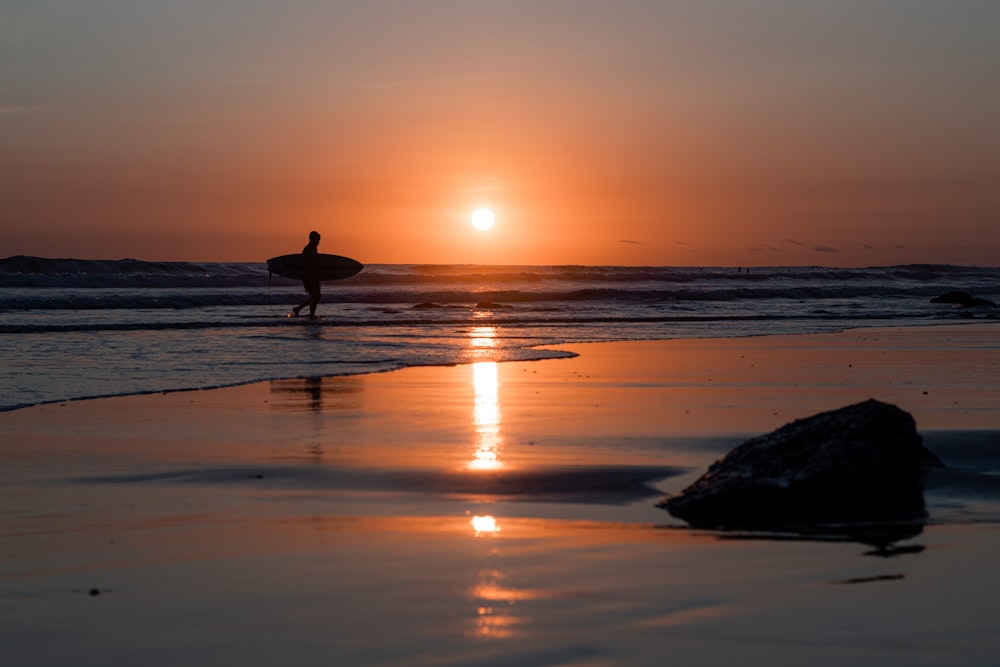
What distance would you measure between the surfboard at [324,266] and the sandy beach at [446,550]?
839 inches

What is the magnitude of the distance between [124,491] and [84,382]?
7334 millimetres

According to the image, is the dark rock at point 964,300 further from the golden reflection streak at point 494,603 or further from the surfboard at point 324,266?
the golden reflection streak at point 494,603

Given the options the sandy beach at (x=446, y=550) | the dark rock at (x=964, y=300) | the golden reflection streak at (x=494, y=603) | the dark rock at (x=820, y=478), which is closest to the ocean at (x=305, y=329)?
the dark rock at (x=964, y=300)

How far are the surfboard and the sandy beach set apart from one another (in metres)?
21.3

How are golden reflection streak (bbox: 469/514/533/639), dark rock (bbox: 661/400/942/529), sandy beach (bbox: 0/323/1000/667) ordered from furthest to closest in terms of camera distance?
dark rock (bbox: 661/400/942/529)
golden reflection streak (bbox: 469/514/533/639)
sandy beach (bbox: 0/323/1000/667)

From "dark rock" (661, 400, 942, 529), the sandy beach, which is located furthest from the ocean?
"dark rock" (661, 400, 942, 529)

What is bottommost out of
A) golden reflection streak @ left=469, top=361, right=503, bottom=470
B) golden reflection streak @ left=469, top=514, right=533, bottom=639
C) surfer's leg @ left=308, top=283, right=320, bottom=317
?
golden reflection streak @ left=469, top=514, right=533, bottom=639

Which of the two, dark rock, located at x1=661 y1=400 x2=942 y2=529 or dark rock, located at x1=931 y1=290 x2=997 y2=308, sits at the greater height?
dark rock, located at x1=931 y1=290 x2=997 y2=308

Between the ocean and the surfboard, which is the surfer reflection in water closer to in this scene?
the ocean

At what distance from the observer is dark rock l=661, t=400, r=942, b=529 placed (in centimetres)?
632

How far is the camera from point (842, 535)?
5879 millimetres

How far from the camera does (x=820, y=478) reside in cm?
649

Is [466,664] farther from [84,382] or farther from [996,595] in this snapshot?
[84,382]

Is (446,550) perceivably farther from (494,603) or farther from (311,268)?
(311,268)
